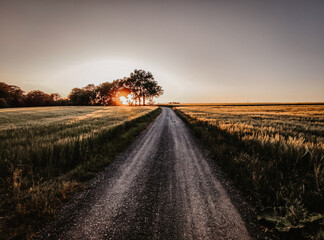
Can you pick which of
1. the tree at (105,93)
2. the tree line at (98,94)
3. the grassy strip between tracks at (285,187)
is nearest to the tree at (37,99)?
the tree line at (98,94)

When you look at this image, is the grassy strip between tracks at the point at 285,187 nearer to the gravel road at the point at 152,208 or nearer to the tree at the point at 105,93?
the gravel road at the point at 152,208

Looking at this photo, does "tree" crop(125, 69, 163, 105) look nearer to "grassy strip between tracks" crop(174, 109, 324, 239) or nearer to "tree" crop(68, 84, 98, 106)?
"tree" crop(68, 84, 98, 106)

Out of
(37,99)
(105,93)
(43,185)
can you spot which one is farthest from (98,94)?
(43,185)

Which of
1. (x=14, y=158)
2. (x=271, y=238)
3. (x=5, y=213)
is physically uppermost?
(x=14, y=158)

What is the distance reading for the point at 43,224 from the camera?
98.7 inches

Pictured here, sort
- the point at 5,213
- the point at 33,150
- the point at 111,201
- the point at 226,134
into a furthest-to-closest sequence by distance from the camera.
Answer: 1. the point at 226,134
2. the point at 33,150
3. the point at 111,201
4. the point at 5,213

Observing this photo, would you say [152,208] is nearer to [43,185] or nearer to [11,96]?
[43,185]

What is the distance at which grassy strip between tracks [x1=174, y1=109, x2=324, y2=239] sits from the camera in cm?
226

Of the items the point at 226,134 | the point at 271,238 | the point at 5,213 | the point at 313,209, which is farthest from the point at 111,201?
the point at 226,134

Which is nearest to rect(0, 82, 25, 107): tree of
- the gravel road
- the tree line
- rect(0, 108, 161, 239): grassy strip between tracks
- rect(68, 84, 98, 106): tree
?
the tree line

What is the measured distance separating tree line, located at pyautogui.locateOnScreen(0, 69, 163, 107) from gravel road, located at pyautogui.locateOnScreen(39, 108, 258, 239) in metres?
67.0

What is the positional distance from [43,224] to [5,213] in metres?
0.99

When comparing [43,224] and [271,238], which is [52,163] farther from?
[271,238]

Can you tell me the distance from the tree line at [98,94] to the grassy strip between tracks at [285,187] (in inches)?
2650
